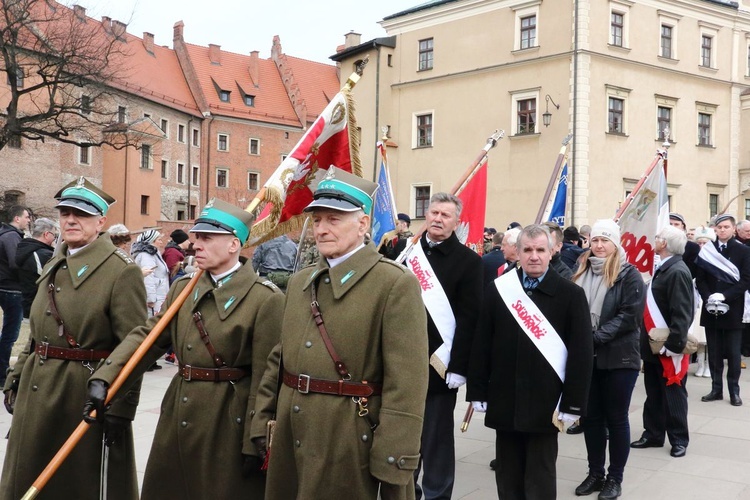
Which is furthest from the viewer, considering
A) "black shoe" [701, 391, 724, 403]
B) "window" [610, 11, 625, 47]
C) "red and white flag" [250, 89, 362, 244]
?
"window" [610, 11, 625, 47]

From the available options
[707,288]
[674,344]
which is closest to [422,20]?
[707,288]

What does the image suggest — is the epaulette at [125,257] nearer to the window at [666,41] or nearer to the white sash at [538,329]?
the white sash at [538,329]

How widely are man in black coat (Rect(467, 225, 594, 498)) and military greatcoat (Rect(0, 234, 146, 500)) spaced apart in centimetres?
212

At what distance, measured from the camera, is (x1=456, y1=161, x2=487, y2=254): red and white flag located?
857 centimetres

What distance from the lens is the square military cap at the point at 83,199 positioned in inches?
182

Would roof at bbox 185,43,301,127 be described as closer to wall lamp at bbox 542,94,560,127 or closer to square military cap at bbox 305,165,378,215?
wall lamp at bbox 542,94,560,127

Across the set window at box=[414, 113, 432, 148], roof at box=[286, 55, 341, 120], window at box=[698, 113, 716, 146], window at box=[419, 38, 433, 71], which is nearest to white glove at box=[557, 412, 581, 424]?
window at box=[414, 113, 432, 148]

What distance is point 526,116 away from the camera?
1309 inches

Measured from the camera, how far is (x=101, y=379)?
3971mm

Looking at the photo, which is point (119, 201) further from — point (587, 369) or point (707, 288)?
point (587, 369)

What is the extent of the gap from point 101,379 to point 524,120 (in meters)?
30.8

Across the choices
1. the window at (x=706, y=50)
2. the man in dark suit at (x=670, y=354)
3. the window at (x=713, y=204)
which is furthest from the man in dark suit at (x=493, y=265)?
the window at (x=706, y=50)

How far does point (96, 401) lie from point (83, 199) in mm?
1310

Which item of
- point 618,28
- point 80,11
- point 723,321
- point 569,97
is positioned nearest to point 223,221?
point 723,321
